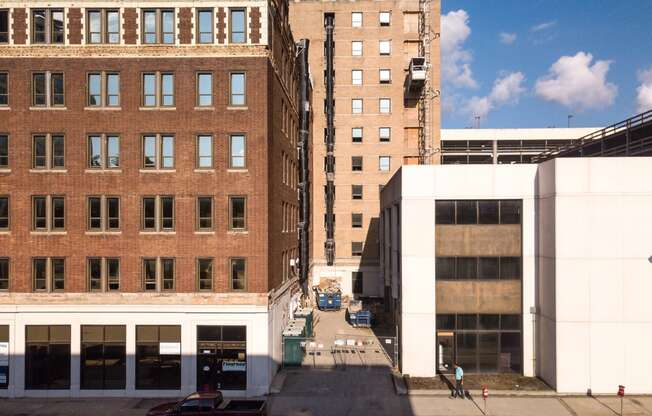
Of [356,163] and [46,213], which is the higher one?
[356,163]

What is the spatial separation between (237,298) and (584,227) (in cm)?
1844

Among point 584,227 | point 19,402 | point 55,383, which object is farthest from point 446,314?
point 19,402

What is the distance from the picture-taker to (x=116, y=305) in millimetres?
24844

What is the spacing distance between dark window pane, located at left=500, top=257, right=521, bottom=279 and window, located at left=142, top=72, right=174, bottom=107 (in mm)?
20303

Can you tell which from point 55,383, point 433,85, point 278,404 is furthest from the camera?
point 433,85

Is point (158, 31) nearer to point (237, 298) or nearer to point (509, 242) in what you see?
point (237, 298)

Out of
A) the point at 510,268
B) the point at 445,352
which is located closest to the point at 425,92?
the point at 510,268

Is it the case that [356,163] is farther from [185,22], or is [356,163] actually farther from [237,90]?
[185,22]

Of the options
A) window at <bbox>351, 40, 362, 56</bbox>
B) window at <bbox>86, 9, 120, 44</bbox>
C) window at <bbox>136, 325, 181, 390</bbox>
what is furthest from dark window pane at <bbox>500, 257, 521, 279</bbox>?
window at <bbox>351, 40, 362, 56</bbox>

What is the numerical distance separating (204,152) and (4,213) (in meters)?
11.2

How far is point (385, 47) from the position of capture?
51.9 meters

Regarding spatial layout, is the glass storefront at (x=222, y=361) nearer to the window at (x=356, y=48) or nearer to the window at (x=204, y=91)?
the window at (x=204, y=91)

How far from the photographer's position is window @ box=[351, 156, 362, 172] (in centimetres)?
5209

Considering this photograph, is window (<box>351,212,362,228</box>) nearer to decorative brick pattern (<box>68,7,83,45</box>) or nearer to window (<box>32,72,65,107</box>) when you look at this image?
window (<box>32,72,65,107</box>)
